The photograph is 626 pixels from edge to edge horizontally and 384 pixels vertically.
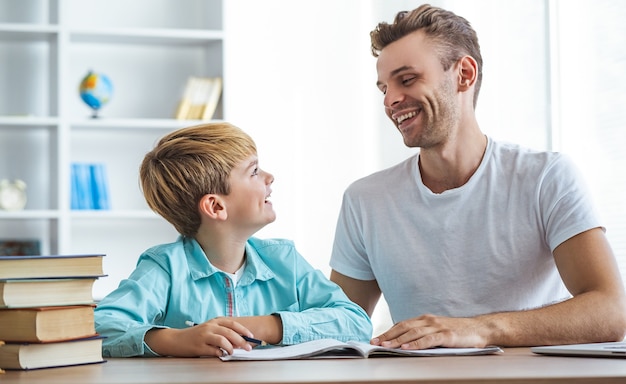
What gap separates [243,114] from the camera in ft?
14.5

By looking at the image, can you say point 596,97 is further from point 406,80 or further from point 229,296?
point 229,296

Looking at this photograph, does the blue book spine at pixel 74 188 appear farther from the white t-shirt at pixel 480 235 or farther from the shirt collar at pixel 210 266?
the shirt collar at pixel 210 266

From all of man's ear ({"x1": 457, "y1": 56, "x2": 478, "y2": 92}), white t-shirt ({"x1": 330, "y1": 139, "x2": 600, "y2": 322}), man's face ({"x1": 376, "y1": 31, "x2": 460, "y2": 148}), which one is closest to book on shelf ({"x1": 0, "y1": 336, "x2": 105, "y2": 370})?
white t-shirt ({"x1": 330, "y1": 139, "x2": 600, "y2": 322})

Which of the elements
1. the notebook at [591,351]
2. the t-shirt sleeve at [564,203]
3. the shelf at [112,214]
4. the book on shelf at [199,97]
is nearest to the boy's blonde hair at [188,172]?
the t-shirt sleeve at [564,203]

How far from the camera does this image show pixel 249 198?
188cm

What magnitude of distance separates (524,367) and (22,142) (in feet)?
11.0

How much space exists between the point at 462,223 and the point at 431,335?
2.15ft

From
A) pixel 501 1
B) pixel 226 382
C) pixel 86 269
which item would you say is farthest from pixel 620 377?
pixel 501 1

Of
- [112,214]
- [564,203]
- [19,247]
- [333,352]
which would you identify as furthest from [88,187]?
[333,352]

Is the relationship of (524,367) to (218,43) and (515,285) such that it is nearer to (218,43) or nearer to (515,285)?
(515,285)

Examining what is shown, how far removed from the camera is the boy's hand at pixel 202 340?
1.37 metres

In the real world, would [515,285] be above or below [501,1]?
below

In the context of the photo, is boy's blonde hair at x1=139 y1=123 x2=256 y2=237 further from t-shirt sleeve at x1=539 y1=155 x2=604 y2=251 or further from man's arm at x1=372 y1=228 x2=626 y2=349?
t-shirt sleeve at x1=539 y1=155 x2=604 y2=251

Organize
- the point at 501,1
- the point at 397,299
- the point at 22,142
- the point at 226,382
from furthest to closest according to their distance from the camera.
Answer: the point at 22,142 → the point at 501,1 → the point at 397,299 → the point at 226,382
